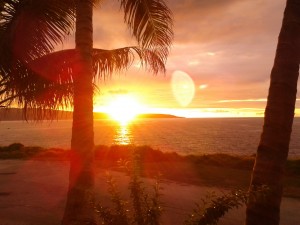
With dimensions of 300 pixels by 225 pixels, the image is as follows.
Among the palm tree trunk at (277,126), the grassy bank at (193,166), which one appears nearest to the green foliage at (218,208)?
the palm tree trunk at (277,126)

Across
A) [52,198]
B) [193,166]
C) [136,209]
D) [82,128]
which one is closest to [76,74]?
[82,128]

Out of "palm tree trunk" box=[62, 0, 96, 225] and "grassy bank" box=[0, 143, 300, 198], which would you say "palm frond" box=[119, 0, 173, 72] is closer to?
"palm tree trunk" box=[62, 0, 96, 225]

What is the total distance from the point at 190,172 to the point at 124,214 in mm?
16048

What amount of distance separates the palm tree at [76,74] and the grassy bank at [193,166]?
20.7 ft

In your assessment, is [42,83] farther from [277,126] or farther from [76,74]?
[277,126]

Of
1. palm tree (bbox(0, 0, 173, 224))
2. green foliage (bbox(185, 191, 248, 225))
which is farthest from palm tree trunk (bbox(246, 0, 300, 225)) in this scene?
palm tree (bbox(0, 0, 173, 224))

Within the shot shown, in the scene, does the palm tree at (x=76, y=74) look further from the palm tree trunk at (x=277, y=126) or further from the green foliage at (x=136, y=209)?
the palm tree trunk at (x=277, y=126)

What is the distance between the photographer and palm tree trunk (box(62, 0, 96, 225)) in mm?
7824

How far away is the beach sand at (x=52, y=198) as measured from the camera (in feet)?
38.4

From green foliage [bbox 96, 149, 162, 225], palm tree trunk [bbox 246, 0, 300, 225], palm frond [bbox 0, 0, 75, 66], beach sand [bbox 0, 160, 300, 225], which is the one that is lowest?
beach sand [bbox 0, 160, 300, 225]

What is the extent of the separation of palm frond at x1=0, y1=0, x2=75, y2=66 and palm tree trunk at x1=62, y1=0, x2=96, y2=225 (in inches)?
15.4

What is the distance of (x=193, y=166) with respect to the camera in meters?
22.6

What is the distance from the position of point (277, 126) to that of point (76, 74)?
458cm

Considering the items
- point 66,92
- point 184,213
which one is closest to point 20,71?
point 66,92
